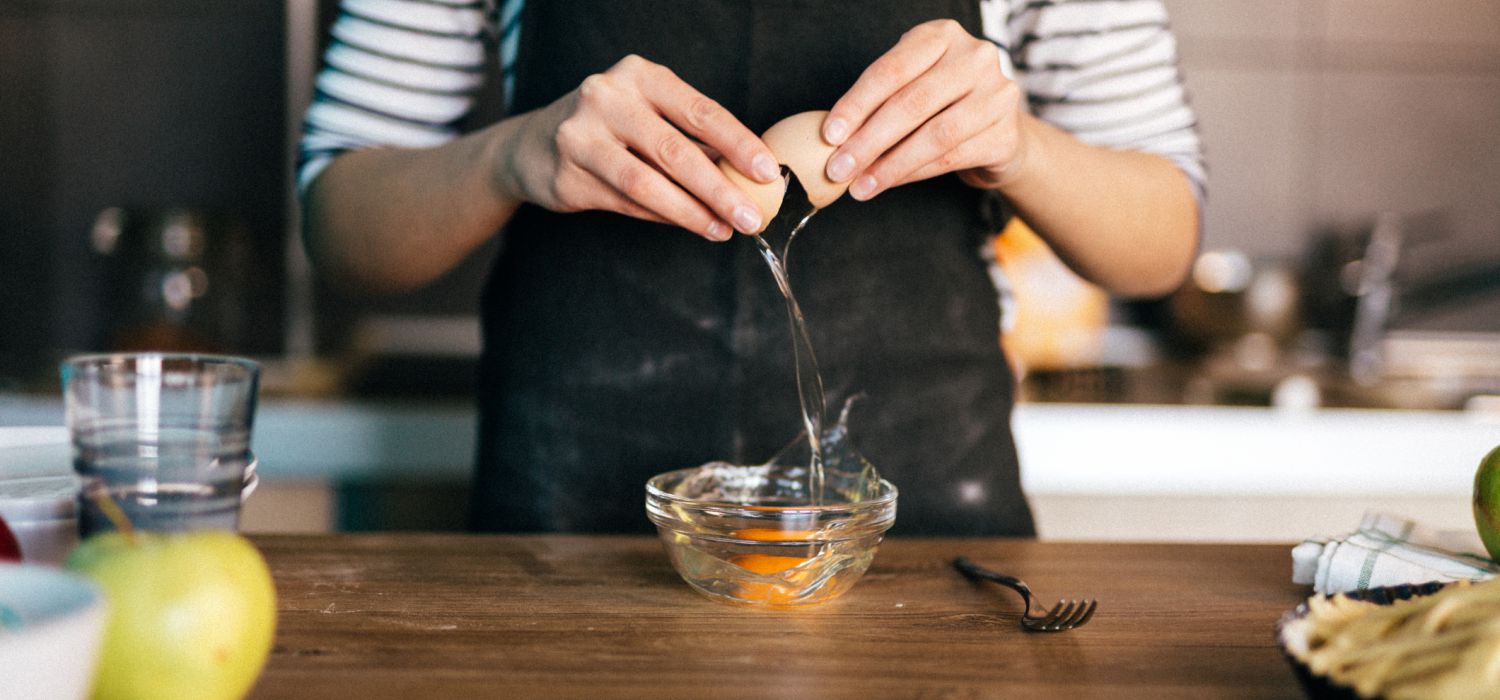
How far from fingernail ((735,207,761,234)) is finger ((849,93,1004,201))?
0.08 m

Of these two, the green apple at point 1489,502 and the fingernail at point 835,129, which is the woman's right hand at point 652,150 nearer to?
the fingernail at point 835,129

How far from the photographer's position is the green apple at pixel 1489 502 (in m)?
0.78

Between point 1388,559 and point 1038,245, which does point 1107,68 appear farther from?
point 1038,245

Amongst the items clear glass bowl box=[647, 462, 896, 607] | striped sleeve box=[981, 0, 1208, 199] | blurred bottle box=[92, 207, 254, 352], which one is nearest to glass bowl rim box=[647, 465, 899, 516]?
clear glass bowl box=[647, 462, 896, 607]

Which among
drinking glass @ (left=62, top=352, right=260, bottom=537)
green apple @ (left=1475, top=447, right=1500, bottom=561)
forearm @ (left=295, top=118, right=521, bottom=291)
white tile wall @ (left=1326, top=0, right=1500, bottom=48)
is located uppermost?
white tile wall @ (left=1326, top=0, right=1500, bottom=48)

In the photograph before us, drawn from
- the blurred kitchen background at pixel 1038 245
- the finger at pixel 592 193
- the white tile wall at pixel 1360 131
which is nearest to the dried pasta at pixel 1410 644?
the finger at pixel 592 193

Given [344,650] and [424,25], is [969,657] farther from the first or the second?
[424,25]

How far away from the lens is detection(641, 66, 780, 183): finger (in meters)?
0.79

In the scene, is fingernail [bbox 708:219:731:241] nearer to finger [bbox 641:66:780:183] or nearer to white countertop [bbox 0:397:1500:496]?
finger [bbox 641:66:780:183]

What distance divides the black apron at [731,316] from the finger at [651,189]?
260 millimetres

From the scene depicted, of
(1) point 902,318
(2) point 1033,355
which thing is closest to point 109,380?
(1) point 902,318

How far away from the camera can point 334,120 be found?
116 centimetres

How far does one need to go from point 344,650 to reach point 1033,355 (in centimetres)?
159

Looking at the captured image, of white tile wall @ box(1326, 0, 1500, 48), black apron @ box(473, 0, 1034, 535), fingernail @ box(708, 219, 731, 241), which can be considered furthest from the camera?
white tile wall @ box(1326, 0, 1500, 48)
